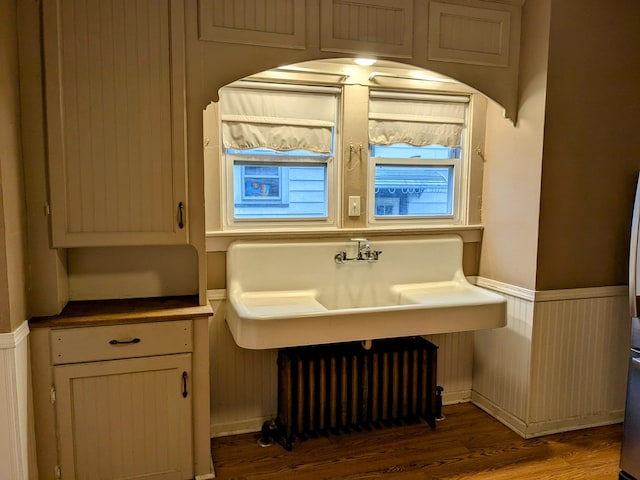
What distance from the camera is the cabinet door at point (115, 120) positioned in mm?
2012

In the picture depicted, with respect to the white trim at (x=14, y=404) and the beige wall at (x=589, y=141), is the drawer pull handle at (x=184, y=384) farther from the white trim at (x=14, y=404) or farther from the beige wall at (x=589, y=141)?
the beige wall at (x=589, y=141)

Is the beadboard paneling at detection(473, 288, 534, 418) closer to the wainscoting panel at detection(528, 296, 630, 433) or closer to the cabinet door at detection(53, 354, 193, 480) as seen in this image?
the wainscoting panel at detection(528, 296, 630, 433)

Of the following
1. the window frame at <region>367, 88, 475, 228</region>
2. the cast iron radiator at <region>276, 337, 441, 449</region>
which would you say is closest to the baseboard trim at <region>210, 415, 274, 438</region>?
the cast iron radiator at <region>276, 337, 441, 449</region>

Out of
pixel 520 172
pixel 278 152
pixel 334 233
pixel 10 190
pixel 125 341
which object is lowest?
pixel 125 341

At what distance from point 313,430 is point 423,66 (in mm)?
2085

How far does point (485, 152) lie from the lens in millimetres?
3062

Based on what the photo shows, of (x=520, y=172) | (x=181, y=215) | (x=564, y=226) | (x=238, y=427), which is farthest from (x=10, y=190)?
(x=564, y=226)

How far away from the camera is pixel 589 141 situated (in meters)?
2.61

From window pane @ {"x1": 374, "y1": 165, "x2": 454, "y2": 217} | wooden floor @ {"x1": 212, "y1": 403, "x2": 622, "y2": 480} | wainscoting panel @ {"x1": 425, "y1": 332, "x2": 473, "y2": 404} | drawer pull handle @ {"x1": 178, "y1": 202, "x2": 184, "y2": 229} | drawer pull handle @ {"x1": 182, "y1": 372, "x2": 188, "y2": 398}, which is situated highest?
window pane @ {"x1": 374, "y1": 165, "x2": 454, "y2": 217}

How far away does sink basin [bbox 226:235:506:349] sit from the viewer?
2.24 m

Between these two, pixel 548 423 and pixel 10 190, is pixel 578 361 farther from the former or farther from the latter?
pixel 10 190

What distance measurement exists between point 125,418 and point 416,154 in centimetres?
219

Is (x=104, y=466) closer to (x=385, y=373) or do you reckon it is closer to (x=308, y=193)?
(x=385, y=373)

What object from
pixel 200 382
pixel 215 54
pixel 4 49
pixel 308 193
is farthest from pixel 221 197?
pixel 4 49
